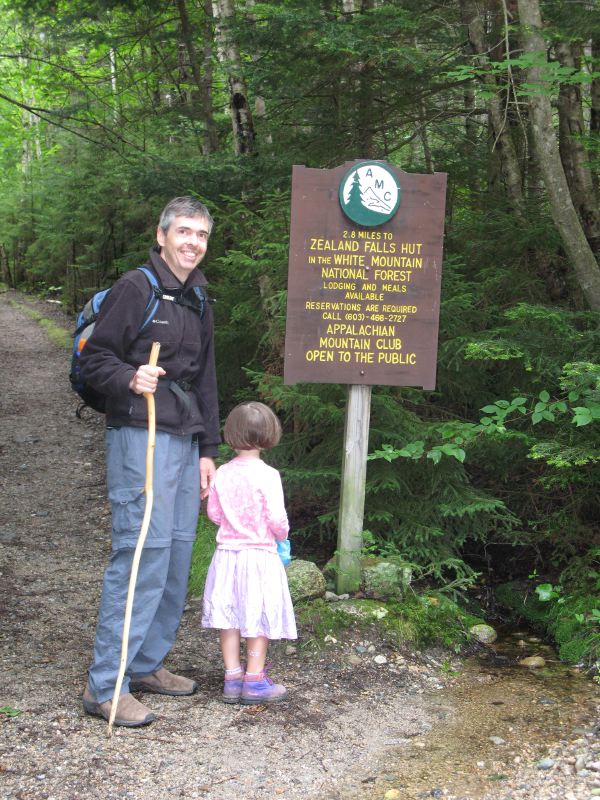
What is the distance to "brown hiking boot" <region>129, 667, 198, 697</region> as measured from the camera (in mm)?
4227

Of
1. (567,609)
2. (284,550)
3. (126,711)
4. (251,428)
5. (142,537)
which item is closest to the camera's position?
(142,537)

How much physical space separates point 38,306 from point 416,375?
2244 cm

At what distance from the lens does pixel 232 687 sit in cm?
419

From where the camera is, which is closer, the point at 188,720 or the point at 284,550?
the point at 188,720

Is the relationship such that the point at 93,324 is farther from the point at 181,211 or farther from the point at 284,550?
the point at 284,550

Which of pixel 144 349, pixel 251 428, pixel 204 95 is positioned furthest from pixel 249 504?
pixel 204 95

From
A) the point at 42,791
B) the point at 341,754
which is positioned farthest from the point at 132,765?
the point at 341,754

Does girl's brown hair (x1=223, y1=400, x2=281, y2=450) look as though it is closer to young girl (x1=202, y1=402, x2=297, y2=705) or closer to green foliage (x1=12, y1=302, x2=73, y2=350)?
young girl (x1=202, y1=402, x2=297, y2=705)

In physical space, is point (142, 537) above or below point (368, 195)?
below

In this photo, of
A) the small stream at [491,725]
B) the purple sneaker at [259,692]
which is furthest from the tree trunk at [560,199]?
the purple sneaker at [259,692]

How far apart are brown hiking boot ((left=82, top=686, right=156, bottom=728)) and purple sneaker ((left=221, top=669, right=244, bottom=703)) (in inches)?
16.8

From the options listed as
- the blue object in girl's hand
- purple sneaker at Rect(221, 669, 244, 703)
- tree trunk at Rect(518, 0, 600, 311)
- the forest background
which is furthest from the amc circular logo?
purple sneaker at Rect(221, 669, 244, 703)

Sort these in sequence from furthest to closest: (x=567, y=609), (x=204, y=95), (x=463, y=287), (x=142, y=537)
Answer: (x=204, y=95) → (x=463, y=287) → (x=567, y=609) → (x=142, y=537)

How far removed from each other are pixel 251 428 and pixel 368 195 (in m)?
1.93
